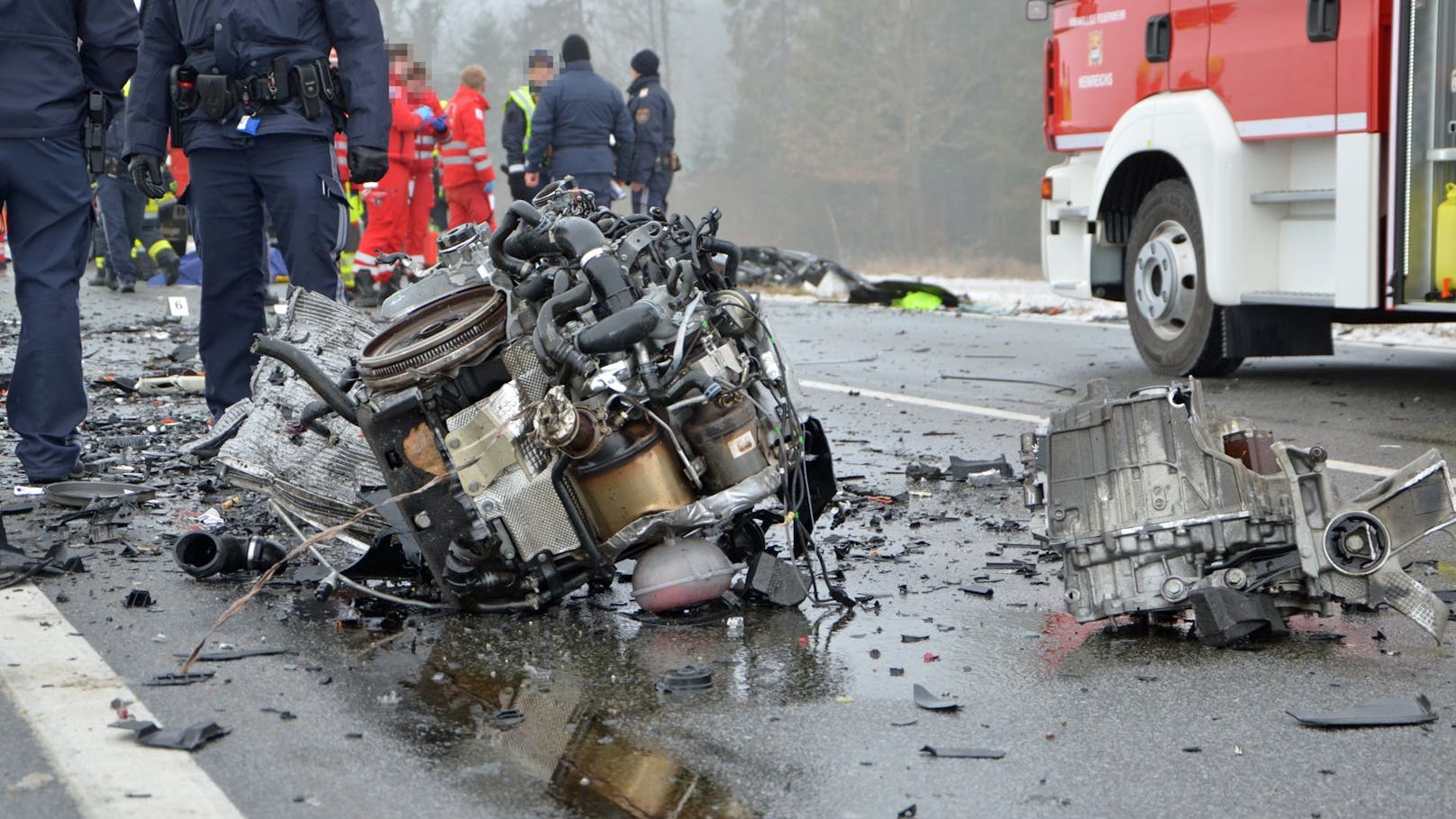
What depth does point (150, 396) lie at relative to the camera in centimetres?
817

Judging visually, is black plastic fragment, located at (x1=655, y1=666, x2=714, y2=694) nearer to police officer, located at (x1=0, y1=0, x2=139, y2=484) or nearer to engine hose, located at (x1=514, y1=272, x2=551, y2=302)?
engine hose, located at (x1=514, y1=272, x2=551, y2=302)

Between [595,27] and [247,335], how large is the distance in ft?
186

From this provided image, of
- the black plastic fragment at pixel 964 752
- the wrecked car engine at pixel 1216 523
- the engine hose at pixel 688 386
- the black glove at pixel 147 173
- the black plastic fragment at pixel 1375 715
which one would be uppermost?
the black glove at pixel 147 173

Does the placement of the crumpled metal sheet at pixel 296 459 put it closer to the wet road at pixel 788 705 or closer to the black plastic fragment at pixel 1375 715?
the wet road at pixel 788 705

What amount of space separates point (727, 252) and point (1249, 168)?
187 inches

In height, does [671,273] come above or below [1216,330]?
above

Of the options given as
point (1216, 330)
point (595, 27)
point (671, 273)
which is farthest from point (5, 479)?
point (595, 27)

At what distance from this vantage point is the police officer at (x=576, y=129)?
15.0 m

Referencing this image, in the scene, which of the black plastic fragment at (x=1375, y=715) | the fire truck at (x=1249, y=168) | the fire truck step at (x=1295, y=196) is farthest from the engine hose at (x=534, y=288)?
the fire truck step at (x=1295, y=196)

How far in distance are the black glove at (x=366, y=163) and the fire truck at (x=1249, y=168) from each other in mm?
4375

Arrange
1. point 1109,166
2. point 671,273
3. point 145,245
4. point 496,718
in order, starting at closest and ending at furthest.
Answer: point 496,718, point 671,273, point 1109,166, point 145,245

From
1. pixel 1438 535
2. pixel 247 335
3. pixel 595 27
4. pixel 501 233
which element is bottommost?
pixel 1438 535

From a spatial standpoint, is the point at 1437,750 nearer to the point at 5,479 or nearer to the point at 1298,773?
the point at 1298,773

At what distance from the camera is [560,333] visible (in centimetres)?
381
